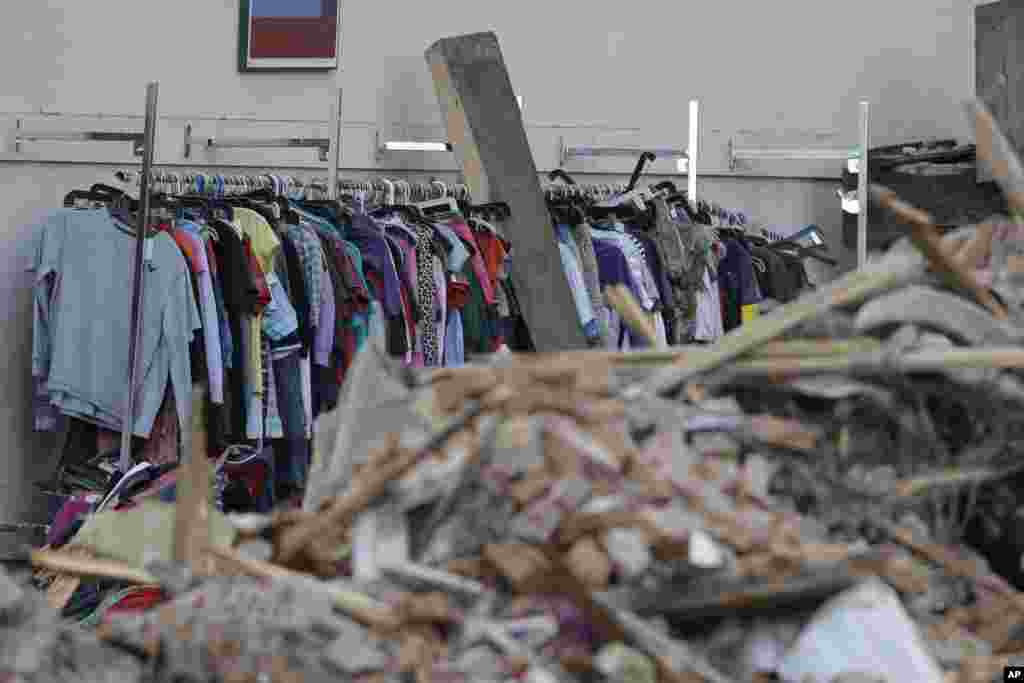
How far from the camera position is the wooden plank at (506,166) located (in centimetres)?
732

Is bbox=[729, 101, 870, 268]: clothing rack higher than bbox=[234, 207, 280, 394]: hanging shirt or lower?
higher

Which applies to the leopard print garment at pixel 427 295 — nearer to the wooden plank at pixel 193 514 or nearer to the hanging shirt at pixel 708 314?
the hanging shirt at pixel 708 314

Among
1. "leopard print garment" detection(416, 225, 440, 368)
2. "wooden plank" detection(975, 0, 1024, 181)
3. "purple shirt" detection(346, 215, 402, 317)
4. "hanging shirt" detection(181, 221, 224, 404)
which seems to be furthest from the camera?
"wooden plank" detection(975, 0, 1024, 181)

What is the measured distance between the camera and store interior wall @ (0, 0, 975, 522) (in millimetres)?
8516

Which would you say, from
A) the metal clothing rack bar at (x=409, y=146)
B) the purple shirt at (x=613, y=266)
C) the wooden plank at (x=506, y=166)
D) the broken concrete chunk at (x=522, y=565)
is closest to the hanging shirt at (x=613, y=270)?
the purple shirt at (x=613, y=266)

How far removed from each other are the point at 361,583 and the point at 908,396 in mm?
839

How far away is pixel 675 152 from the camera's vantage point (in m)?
8.62

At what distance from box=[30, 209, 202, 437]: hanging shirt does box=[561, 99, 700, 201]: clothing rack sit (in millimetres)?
2507

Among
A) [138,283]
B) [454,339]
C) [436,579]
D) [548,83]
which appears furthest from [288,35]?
[436,579]

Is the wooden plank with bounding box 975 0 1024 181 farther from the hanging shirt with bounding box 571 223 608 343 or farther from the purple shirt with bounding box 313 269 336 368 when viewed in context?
the purple shirt with bounding box 313 269 336 368

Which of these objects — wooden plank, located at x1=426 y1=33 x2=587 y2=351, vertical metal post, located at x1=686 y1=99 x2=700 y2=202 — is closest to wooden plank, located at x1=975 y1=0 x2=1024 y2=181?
vertical metal post, located at x1=686 y1=99 x2=700 y2=202

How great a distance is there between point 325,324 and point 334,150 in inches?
40.9

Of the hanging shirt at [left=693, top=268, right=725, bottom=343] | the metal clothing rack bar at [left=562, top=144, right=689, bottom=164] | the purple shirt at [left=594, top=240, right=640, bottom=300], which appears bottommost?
the hanging shirt at [left=693, top=268, right=725, bottom=343]

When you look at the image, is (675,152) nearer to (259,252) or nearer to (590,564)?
(259,252)
